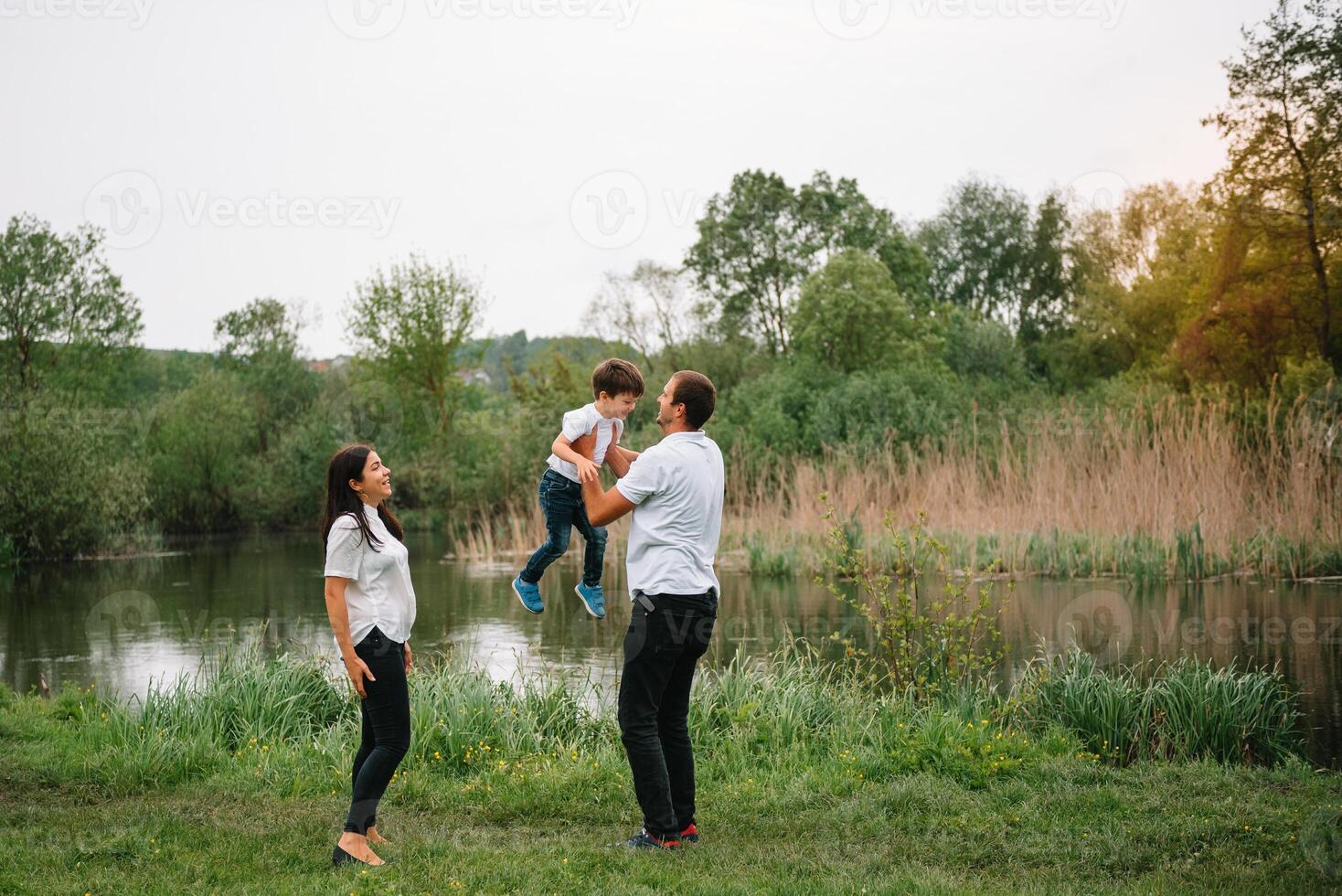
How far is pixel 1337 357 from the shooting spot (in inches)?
901

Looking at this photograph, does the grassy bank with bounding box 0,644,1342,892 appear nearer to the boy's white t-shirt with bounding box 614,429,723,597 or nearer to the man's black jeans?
the man's black jeans

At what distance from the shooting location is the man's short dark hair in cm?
488

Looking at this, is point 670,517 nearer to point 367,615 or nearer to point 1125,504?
point 367,615

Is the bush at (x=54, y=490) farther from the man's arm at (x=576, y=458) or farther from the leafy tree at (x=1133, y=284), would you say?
the leafy tree at (x=1133, y=284)

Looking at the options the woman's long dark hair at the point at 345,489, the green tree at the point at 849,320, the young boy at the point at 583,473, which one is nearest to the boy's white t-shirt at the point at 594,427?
the young boy at the point at 583,473

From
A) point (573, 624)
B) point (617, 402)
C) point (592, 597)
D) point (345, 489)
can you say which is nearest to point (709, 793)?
point (592, 597)

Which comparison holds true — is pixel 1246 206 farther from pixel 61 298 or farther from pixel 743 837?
pixel 61 298

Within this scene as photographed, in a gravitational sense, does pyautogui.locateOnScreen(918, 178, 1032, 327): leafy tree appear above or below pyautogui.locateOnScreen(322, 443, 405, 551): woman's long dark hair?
above

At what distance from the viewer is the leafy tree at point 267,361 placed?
44.9 meters

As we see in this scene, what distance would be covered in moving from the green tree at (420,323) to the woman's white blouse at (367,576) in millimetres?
39236

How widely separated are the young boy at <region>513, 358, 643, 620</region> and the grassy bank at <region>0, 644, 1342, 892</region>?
1.15m

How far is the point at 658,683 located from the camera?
479 centimetres

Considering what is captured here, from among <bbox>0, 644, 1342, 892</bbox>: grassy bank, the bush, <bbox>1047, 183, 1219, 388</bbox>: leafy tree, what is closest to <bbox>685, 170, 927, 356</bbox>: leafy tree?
<bbox>1047, 183, 1219, 388</bbox>: leafy tree

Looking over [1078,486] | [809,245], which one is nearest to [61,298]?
[809,245]
